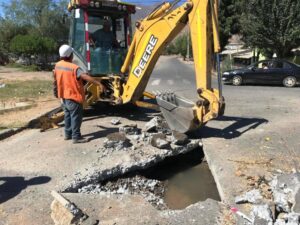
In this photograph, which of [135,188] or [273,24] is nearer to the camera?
[135,188]

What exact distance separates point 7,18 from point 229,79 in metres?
38.6

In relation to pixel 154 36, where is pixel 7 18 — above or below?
above

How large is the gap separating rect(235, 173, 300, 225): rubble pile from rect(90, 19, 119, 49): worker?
650 cm

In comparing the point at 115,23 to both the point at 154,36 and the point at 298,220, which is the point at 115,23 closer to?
the point at 154,36

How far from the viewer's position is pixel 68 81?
785 cm

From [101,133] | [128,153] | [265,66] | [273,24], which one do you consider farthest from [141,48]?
[273,24]

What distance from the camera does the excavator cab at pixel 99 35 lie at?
34.0 ft

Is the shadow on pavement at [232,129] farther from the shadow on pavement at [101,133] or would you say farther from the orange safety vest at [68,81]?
the orange safety vest at [68,81]

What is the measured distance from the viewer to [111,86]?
10.4 metres

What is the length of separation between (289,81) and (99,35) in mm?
12859

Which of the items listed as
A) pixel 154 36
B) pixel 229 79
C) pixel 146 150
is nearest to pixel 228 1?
pixel 229 79

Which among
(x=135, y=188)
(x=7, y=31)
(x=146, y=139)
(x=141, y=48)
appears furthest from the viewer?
(x=7, y=31)

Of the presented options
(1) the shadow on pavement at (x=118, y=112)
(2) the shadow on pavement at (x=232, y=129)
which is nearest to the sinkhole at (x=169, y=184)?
(2) the shadow on pavement at (x=232, y=129)

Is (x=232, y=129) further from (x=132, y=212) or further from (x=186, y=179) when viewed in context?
(x=132, y=212)
